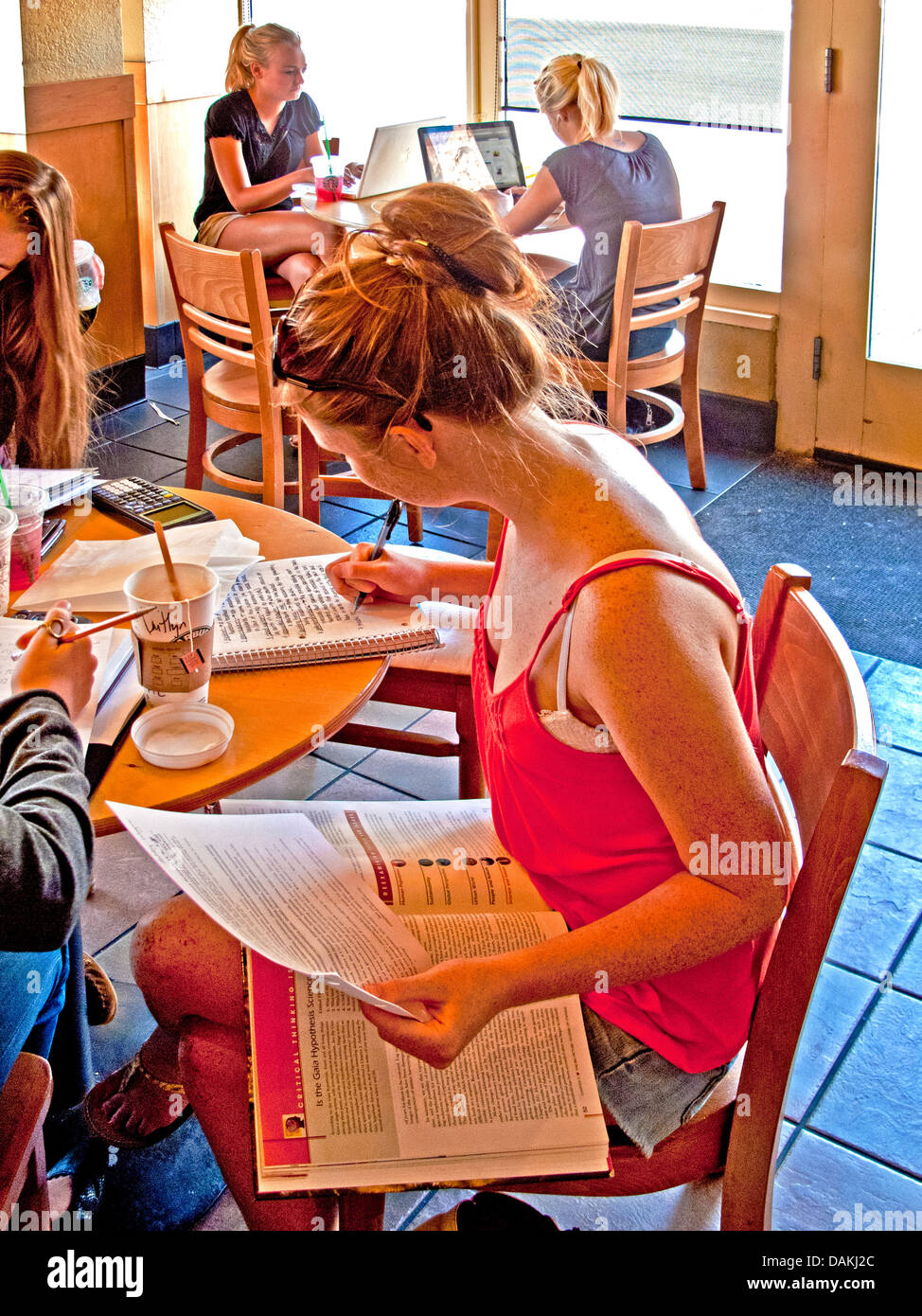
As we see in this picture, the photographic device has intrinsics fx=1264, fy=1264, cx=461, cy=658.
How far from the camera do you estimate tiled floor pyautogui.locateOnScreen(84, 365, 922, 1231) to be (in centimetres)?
Answer: 168

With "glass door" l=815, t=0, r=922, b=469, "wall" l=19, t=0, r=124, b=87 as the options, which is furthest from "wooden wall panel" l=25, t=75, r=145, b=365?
"glass door" l=815, t=0, r=922, b=469

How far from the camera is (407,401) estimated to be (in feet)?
4.07

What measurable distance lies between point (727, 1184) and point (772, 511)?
276cm

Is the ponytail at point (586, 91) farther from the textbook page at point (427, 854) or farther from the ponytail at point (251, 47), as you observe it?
the textbook page at point (427, 854)

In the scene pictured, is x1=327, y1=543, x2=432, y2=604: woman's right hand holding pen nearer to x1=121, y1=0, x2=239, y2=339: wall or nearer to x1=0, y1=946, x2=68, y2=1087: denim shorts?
x1=0, y1=946, x2=68, y2=1087: denim shorts

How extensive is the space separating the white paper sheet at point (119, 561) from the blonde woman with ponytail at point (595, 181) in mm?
1951

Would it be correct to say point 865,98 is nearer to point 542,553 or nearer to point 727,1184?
point 542,553

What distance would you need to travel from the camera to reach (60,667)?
1323mm

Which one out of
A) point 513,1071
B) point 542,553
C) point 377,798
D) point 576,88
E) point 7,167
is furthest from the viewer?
point 576,88

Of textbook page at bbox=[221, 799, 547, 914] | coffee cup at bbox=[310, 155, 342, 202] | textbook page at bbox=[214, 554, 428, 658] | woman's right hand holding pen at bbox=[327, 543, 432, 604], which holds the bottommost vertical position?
textbook page at bbox=[221, 799, 547, 914]

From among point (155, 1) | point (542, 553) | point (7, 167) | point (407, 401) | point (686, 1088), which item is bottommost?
point (686, 1088)

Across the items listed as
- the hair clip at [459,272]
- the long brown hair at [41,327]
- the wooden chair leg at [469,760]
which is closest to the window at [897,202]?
the wooden chair leg at [469,760]

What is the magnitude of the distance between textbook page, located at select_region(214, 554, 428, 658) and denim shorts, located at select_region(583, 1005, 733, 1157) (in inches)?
22.5
